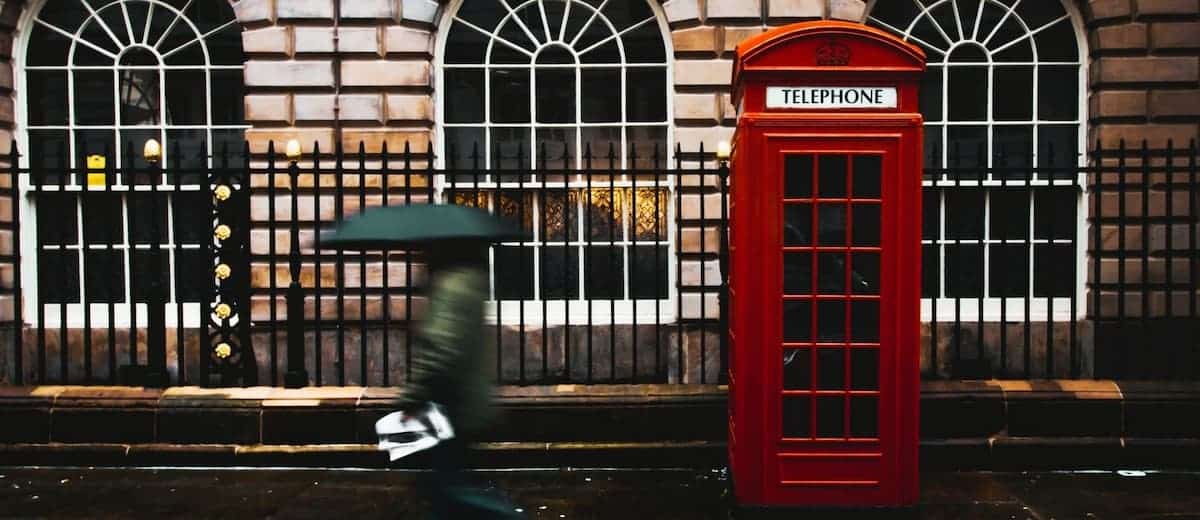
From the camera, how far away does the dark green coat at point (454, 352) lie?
3758mm

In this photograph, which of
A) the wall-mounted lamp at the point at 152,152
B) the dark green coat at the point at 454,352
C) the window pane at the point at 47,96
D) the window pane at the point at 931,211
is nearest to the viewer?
the dark green coat at the point at 454,352

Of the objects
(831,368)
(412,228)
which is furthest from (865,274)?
(412,228)

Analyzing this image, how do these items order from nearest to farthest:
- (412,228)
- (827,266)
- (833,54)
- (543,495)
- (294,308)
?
(412,228) → (833,54) → (827,266) → (543,495) → (294,308)

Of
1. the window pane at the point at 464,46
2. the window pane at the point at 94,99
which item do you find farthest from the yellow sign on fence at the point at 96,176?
the window pane at the point at 464,46

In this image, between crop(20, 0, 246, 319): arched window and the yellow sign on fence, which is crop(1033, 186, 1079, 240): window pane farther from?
the yellow sign on fence

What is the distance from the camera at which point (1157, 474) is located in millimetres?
6730

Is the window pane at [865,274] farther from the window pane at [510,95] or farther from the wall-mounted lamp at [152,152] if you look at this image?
the wall-mounted lamp at [152,152]

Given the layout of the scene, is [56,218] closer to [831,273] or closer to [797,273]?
[797,273]

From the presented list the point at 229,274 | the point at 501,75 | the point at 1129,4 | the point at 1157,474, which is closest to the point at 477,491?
the point at 229,274

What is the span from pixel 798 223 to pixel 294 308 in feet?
12.7

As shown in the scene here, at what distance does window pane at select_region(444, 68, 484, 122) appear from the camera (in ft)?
30.2

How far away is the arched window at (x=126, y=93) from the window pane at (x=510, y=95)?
231 centimetres

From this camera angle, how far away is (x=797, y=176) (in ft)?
16.9

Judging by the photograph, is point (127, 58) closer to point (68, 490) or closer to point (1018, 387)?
point (68, 490)
